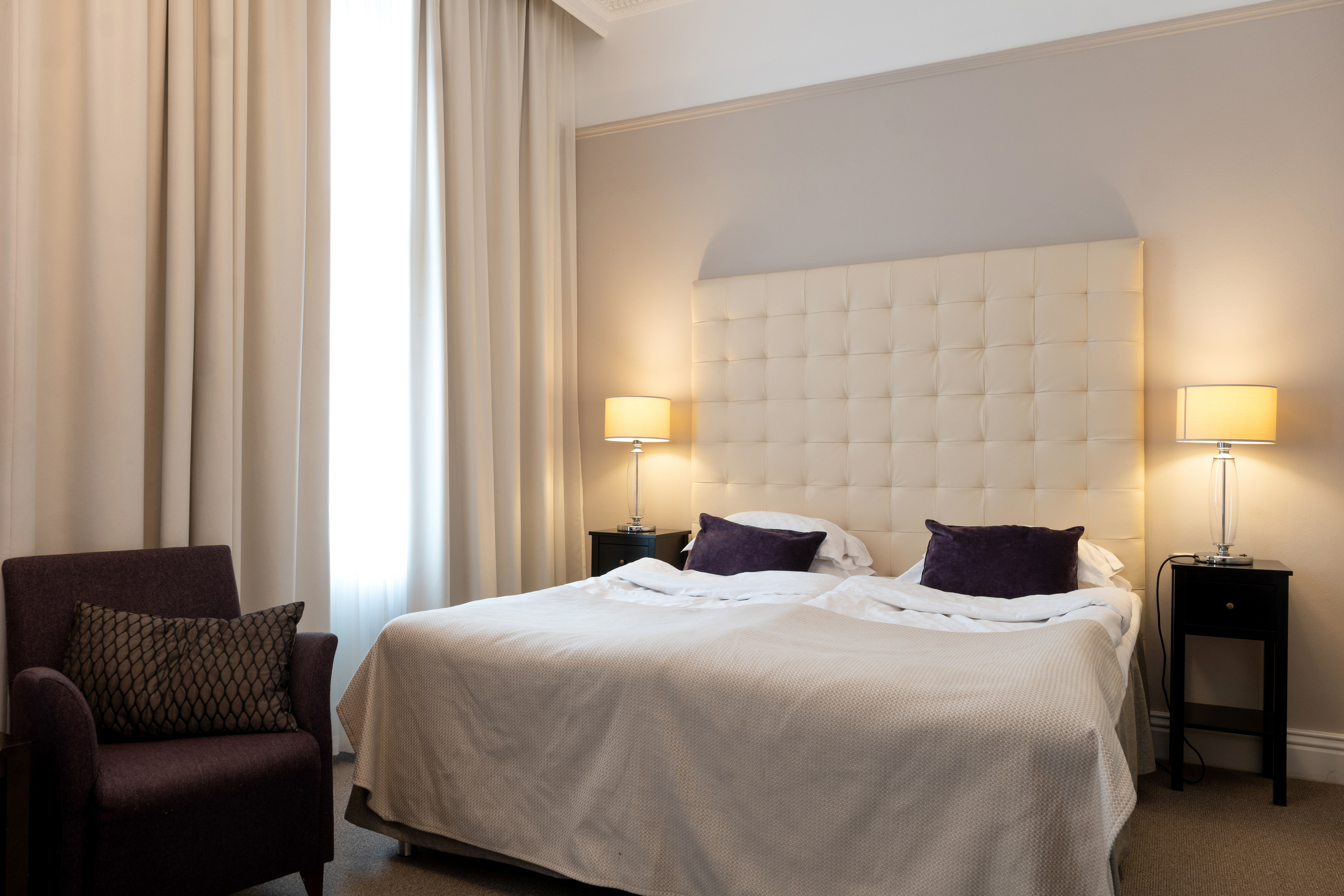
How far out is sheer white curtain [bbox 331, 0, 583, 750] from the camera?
138 inches

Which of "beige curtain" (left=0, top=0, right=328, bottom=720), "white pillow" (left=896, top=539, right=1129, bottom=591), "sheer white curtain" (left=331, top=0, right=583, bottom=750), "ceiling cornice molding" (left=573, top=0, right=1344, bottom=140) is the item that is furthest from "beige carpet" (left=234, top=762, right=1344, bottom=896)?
"ceiling cornice molding" (left=573, top=0, right=1344, bottom=140)

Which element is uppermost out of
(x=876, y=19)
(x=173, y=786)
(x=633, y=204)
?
(x=876, y=19)

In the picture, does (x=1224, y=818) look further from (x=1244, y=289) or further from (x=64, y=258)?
(x=64, y=258)

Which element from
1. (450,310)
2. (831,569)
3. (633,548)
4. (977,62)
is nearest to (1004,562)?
(831,569)

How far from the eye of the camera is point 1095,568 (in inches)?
128

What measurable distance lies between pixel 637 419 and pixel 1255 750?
Result: 277 centimetres

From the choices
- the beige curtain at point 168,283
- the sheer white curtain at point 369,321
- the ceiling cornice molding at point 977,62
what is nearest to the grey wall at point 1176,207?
the ceiling cornice molding at point 977,62

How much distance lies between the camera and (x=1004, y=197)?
12.4 ft

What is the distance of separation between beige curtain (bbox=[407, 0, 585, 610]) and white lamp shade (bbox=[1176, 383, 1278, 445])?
2.79 meters

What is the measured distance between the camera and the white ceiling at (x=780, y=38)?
3693 millimetres

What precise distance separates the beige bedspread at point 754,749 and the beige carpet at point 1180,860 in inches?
5.8

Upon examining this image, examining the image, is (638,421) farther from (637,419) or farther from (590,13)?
(590,13)

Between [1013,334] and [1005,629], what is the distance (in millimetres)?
1533

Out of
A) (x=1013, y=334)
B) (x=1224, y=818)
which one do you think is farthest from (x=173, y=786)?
(x=1013, y=334)
